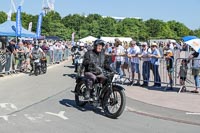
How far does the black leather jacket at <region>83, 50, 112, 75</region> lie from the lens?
30.5 feet

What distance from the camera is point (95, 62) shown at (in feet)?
30.5

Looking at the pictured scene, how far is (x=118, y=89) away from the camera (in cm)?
866

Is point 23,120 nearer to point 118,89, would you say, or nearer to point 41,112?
point 41,112

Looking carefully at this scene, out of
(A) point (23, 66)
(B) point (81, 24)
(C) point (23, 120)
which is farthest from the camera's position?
(B) point (81, 24)

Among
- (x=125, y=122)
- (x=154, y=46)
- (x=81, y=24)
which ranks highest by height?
(x=81, y=24)

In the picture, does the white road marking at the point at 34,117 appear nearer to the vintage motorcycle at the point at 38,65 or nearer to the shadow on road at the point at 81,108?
the shadow on road at the point at 81,108

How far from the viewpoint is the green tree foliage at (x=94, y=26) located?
87.6 metres

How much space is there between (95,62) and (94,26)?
82.9m

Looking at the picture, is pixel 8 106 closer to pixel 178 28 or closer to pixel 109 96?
pixel 109 96

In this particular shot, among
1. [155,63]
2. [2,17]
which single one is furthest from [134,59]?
[2,17]

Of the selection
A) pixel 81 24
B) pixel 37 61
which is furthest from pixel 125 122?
pixel 81 24

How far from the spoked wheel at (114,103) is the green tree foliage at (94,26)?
75.6 meters

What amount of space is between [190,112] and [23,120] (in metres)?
4.05

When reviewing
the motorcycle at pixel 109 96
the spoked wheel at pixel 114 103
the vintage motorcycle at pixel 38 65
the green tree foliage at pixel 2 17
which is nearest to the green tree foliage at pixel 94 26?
the green tree foliage at pixel 2 17
